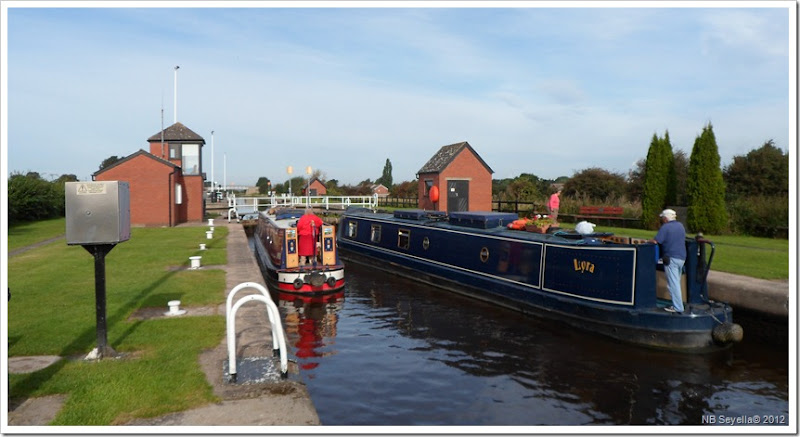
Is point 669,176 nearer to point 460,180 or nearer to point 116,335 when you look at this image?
point 460,180

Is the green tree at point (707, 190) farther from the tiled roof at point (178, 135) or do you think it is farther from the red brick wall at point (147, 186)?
the tiled roof at point (178, 135)

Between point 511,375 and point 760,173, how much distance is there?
25099 mm

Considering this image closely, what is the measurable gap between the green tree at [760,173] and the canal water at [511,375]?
1987 centimetres

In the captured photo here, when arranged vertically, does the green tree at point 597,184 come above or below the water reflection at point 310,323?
above

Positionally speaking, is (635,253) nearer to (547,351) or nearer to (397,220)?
(547,351)

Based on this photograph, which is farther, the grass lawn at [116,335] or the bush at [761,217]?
the bush at [761,217]

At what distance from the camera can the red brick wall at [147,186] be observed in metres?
27.4

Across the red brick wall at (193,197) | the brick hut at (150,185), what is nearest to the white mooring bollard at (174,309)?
the brick hut at (150,185)

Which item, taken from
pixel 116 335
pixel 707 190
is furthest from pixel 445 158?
pixel 116 335

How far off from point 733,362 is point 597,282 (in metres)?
2.58

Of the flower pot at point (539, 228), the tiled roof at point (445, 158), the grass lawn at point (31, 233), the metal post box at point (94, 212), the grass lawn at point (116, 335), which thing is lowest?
the grass lawn at point (116, 335)

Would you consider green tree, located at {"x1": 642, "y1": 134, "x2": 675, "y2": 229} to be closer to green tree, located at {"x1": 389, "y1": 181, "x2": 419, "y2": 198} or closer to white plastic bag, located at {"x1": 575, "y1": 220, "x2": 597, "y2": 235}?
white plastic bag, located at {"x1": 575, "y1": 220, "x2": 597, "y2": 235}

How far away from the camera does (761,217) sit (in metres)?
19.5

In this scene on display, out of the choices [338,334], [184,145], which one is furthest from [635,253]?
[184,145]
